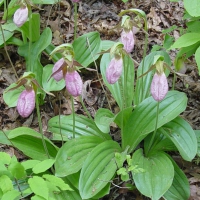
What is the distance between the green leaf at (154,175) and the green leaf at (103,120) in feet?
0.94

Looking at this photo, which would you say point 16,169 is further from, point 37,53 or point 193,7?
point 37,53

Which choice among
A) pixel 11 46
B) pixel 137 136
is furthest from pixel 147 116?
pixel 11 46

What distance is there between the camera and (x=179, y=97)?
242 centimetres

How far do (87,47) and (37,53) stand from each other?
474 mm

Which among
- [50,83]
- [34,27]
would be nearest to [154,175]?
[50,83]

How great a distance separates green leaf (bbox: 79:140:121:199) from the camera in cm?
209

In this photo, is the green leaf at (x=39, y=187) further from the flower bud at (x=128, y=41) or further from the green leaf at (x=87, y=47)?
the green leaf at (x=87, y=47)

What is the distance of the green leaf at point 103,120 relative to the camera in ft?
8.02

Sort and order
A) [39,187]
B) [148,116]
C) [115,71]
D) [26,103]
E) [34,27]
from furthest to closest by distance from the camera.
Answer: [34,27] < [148,116] < [115,71] < [26,103] < [39,187]

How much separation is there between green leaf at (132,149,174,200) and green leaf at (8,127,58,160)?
2.02 feet

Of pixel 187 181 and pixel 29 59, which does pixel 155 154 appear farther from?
pixel 29 59

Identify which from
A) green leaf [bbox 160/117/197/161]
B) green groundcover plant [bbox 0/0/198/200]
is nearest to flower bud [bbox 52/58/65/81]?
green groundcover plant [bbox 0/0/198/200]

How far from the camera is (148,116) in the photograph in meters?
2.46

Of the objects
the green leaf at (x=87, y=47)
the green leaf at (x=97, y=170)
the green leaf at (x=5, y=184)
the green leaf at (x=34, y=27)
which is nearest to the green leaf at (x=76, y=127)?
the green leaf at (x=97, y=170)
